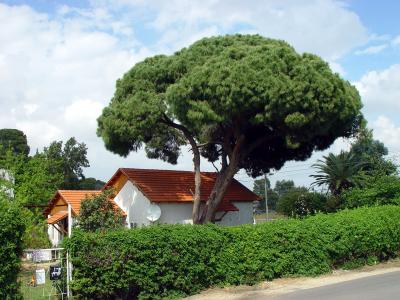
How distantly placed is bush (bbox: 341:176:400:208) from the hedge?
5348mm

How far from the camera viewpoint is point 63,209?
104ft

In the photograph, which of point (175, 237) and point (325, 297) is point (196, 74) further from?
point (325, 297)

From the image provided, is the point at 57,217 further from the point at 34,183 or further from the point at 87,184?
the point at 87,184

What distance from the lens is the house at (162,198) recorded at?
24.8m

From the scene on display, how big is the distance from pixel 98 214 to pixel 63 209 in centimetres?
897

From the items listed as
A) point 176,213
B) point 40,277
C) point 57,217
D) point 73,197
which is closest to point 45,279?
point 40,277

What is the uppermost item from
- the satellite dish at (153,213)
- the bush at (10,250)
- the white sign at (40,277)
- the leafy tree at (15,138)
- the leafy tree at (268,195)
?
the leafy tree at (15,138)

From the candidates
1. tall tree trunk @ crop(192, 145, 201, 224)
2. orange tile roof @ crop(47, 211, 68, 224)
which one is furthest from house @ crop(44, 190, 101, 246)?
tall tree trunk @ crop(192, 145, 201, 224)

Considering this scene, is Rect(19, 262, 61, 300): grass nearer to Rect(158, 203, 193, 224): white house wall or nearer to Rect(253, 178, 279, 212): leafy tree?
Rect(158, 203, 193, 224): white house wall

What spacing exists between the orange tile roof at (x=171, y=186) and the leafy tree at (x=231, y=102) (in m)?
1.88

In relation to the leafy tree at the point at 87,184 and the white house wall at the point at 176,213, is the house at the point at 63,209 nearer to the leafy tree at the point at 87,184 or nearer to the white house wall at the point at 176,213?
the white house wall at the point at 176,213

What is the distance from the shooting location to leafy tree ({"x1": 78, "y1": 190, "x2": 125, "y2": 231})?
23.0 m

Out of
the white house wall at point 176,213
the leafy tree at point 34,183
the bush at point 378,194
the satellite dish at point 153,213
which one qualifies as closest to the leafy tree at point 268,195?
the leafy tree at point 34,183

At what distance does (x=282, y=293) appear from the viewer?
12.8 metres
